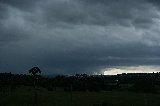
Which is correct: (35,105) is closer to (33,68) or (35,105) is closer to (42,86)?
(33,68)

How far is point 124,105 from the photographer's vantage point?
201ft

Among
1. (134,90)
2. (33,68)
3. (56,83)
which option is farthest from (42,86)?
(33,68)

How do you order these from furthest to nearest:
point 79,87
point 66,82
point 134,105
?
1. point 66,82
2. point 79,87
3. point 134,105

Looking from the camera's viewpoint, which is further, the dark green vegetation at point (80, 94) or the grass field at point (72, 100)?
the dark green vegetation at point (80, 94)

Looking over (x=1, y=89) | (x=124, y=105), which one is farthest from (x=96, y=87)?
(x=124, y=105)

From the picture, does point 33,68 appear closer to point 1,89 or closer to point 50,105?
point 50,105

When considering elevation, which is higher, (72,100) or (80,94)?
(80,94)

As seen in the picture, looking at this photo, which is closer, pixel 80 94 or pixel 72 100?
pixel 72 100

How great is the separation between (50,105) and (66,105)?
2767 millimetres

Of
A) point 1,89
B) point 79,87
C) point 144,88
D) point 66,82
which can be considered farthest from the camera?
point 66,82

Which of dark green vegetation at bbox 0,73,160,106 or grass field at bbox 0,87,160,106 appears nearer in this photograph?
grass field at bbox 0,87,160,106

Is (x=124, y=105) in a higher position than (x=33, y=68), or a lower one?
lower

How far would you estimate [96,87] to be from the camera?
11875 cm

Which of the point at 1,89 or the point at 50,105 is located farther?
the point at 1,89
